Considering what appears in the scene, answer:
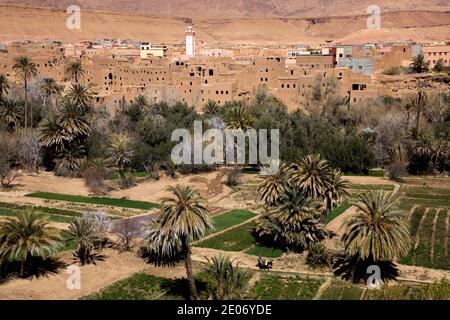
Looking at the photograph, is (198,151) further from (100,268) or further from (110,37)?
(110,37)

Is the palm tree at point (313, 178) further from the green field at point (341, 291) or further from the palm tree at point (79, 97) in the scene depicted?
the palm tree at point (79, 97)

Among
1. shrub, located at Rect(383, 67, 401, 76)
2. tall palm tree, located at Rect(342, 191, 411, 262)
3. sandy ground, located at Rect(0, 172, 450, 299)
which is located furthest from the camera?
shrub, located at Rect(383, 67, 401, 76)

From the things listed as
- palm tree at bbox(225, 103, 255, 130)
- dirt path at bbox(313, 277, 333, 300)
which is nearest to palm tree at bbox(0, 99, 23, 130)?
palm tree at bbox(225, 103, 255, 130)

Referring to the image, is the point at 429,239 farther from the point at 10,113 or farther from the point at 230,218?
the point at 10,113

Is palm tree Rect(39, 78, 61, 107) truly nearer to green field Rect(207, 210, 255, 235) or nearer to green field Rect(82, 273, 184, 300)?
green field Rect(207, 210, 255, 235)
